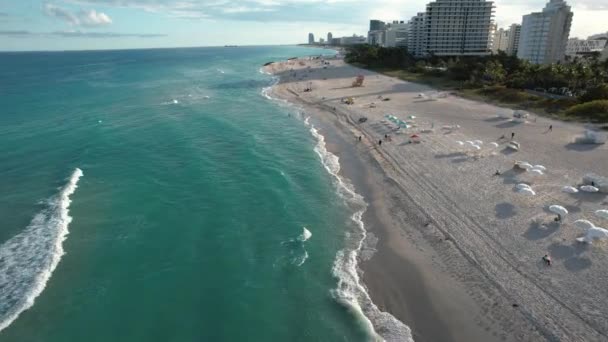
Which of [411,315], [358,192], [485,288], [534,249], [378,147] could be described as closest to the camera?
[411,315]

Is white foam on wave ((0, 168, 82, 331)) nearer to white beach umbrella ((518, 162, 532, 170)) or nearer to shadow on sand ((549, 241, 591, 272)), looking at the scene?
shadow on sand ((549, 241, 591, 272))

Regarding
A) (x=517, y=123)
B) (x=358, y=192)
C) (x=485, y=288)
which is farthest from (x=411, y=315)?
(x=517, y=123)

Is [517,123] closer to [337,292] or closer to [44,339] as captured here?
[337,292]

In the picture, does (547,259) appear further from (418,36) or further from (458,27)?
(418,36)

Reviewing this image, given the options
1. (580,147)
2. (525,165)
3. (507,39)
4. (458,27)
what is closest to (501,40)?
(507,39)

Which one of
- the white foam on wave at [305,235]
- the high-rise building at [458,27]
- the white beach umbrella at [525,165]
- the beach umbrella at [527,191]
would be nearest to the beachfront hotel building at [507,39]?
the high-rise building at [458,27]

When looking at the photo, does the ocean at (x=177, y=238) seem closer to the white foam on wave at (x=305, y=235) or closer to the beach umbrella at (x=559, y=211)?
the white foam on wave at (x=305, y=235)
